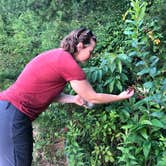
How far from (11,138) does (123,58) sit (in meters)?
1.25

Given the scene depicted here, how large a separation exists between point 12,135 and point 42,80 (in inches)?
19.0

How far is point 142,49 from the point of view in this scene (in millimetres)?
4273

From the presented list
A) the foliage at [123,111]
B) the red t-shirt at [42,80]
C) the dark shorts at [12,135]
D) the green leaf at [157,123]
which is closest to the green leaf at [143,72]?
the foliage at [123,111]

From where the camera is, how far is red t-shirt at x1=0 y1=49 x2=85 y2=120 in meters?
3.55

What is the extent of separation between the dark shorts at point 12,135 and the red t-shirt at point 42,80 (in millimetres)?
55

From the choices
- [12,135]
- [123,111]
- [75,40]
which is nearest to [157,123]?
[123,111]

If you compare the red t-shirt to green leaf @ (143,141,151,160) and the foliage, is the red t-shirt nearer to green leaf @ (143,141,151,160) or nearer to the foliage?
the foliage

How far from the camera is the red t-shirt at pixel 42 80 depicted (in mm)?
3553

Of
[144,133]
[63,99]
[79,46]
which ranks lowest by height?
[144,133]

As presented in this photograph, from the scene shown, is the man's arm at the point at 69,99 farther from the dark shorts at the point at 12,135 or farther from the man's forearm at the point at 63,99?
the dark shorts at the point at 12,135

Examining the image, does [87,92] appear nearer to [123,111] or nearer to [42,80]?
[42,80]

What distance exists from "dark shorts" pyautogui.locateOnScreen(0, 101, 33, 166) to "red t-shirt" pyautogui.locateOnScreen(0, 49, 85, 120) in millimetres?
55

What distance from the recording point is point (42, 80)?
11.9 feet

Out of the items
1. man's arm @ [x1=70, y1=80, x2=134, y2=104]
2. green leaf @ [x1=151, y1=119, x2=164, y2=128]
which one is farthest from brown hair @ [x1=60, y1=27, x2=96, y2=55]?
green leaf @ [x1=151, y1=119, x2=164, y2=128]
